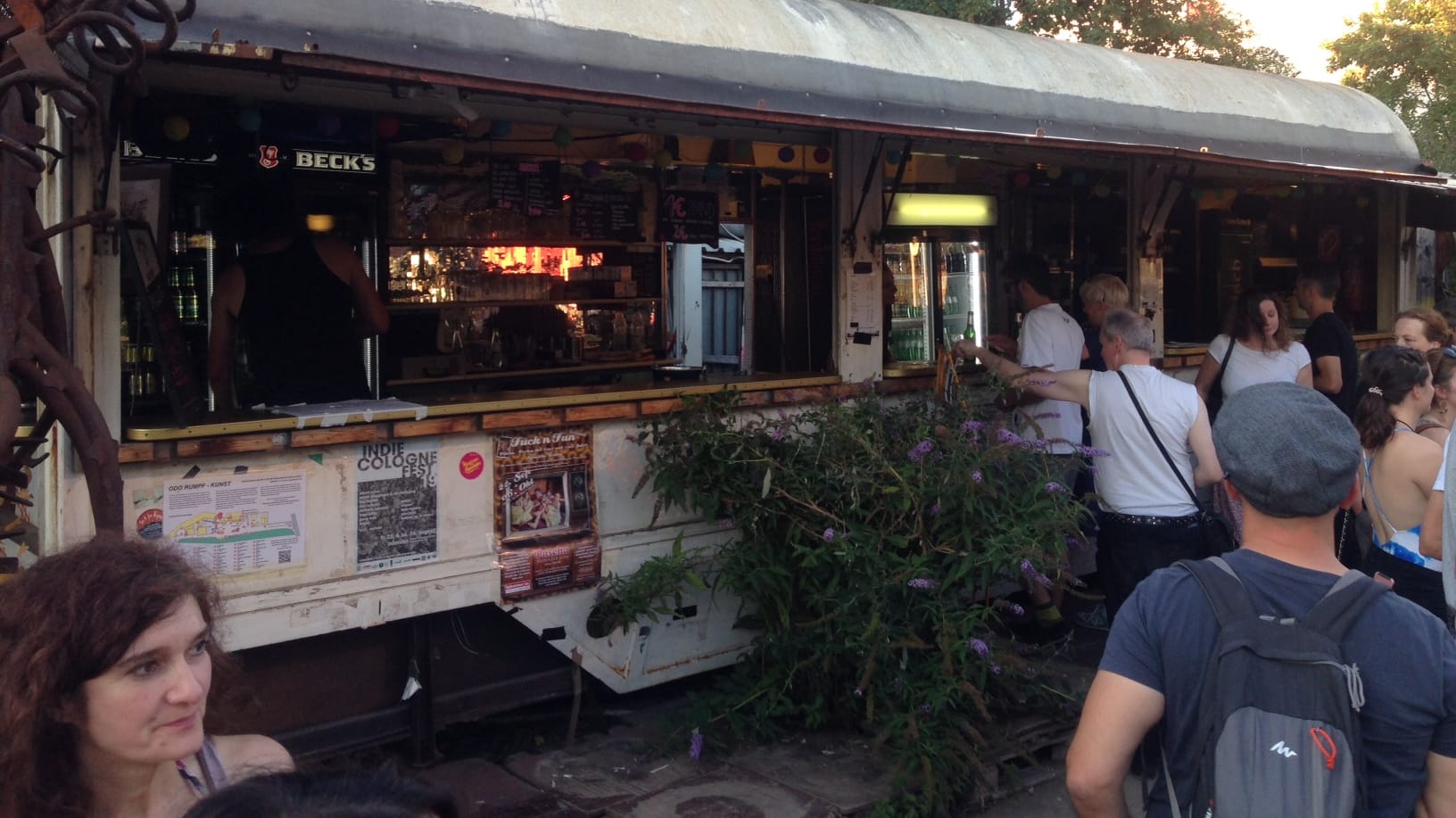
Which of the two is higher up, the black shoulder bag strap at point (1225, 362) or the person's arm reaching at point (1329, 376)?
the black shoulder bag strap at point (1225, 362)

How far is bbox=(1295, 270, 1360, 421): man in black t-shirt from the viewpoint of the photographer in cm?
730

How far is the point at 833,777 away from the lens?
5.02 metres

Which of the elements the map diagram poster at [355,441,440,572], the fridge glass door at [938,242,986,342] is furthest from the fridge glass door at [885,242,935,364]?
the map diagram poster at [355,441,440,572]

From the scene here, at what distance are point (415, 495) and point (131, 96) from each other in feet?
5.98

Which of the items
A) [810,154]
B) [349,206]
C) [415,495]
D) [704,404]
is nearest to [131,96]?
[415,495]

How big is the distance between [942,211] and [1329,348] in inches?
97.6

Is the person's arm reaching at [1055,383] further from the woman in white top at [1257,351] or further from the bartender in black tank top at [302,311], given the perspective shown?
the bartender in black tank top at [302,311]

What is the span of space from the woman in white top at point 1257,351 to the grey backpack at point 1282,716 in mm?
4790

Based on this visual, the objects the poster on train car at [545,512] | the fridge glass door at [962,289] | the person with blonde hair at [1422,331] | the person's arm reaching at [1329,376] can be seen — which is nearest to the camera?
the poster on train car at [545,512]

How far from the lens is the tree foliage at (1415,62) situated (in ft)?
61.7

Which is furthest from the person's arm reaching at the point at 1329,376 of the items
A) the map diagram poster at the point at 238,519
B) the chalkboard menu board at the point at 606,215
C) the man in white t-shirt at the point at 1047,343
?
the map diagram poster at the point at 238,519

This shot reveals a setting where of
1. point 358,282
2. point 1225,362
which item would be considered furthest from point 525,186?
point 1225,362

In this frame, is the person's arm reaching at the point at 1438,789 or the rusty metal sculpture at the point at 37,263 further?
the rusty metal sculpture at the point at 37,263

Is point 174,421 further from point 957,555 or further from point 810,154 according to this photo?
point 810,154
